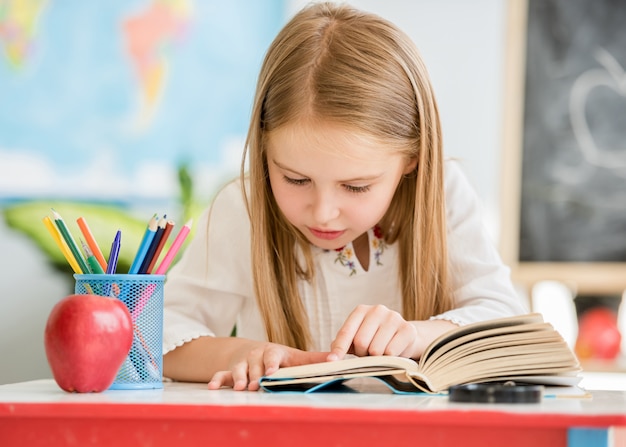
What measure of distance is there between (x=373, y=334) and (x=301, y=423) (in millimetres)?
273

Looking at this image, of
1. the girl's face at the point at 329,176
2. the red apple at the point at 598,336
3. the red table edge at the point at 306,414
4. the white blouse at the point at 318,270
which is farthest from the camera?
the red apple at the point at 598,336

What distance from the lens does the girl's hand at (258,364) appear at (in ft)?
2.96

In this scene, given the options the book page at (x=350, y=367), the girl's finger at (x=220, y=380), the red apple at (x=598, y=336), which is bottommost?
the girl's finger at (x=220, y=380)

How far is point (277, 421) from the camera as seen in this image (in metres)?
0.68

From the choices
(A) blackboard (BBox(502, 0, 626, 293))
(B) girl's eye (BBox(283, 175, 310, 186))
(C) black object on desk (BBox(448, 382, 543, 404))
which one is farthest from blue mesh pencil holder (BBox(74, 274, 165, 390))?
(A) blackboard (BBox(502, 0, 626, 293))

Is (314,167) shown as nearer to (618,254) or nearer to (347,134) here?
(347,134)

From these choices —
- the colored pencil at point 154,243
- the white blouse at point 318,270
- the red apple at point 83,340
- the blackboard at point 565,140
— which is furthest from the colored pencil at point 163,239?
the blackboard at point 565,140

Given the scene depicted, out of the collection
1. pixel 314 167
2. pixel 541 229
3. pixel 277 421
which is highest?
pixel 541 229

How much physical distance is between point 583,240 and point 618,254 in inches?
4.6

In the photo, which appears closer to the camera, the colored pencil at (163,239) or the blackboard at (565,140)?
the colored pencil at (163,239)

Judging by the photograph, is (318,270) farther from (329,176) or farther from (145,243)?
(145,243)

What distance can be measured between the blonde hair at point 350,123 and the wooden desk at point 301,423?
469 millimetres

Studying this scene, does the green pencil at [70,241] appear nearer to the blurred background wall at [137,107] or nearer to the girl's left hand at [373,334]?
the girl's left hand at [373,334]

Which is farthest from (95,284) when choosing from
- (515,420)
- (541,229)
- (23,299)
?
(541,229)
